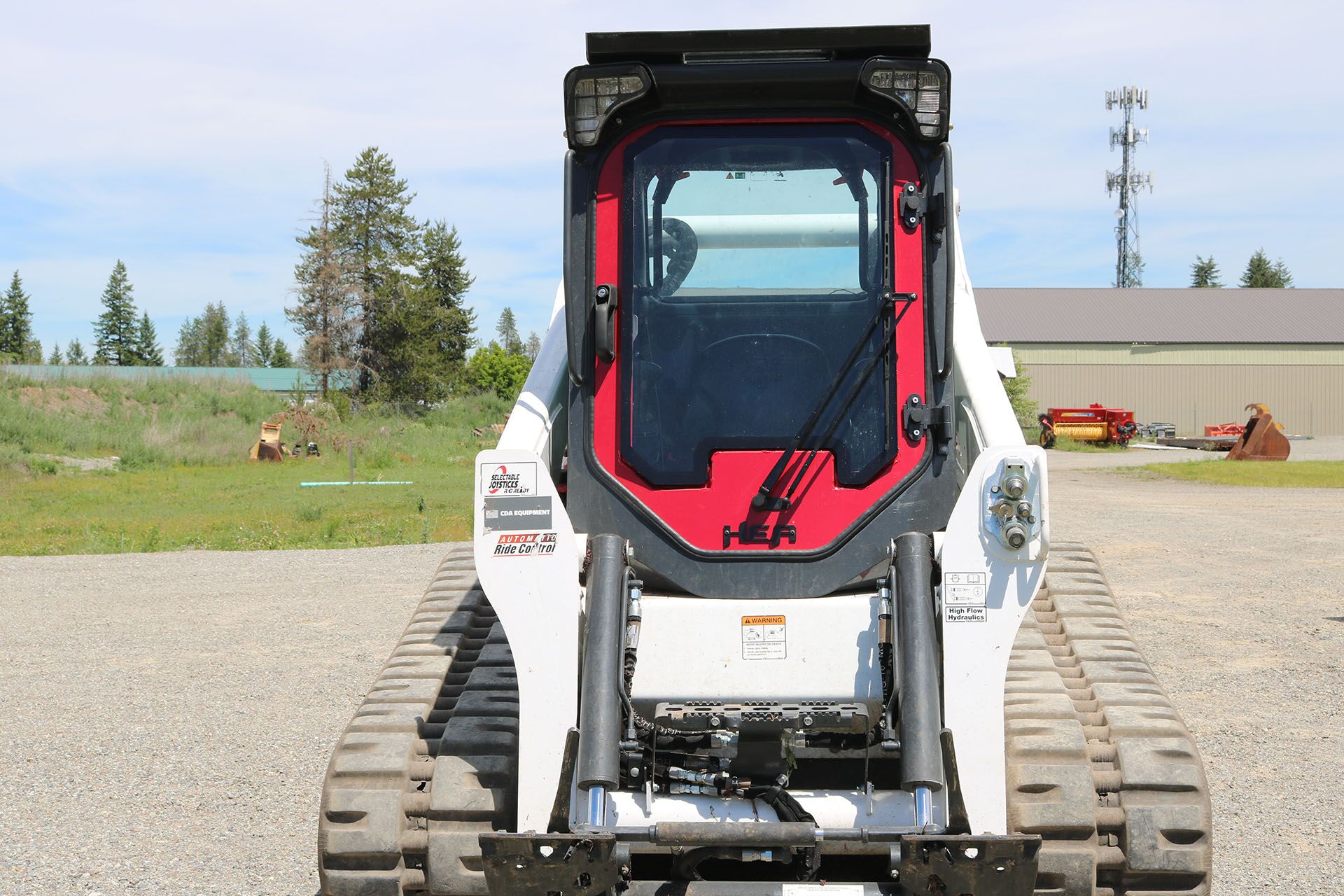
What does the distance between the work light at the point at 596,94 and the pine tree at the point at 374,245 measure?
5455cm

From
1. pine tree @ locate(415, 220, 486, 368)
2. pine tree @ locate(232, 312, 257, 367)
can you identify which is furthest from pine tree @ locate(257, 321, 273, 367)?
pine tree @ locate(415, 220, 486, 368)

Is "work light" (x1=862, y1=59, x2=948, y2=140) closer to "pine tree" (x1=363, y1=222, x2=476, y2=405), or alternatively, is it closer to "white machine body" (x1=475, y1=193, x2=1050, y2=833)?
"white machine body" (x1=475, y1=193, x2=1050, y2=833)

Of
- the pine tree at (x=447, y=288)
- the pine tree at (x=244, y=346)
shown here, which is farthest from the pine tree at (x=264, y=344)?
the pine tree at (x=447, y=288)

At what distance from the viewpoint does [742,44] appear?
431cm

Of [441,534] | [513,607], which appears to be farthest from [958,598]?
[441,534]

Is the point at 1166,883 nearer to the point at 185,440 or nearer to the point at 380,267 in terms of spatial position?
the point at 185,440

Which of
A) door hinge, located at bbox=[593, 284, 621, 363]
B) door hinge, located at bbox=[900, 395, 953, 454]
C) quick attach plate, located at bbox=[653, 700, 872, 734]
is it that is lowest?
quick attach plate, located at bbox=[653, 700, 872, 734]

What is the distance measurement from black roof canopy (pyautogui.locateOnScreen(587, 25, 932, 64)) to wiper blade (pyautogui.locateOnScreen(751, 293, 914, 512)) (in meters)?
0.83

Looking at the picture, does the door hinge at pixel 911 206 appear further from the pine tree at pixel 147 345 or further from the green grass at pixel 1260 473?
the pine tree at pixel 147 345

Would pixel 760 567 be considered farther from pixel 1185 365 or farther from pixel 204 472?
pixel 1185 365

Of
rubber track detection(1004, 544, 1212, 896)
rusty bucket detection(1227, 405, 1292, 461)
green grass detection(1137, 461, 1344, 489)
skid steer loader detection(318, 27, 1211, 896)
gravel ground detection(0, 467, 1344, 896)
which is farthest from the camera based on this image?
rusty bucket detection(1227, 405, 1292, 461)

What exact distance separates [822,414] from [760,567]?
0.57m

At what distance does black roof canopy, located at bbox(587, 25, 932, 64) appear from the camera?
14.0 feet

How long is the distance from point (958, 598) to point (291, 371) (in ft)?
387
